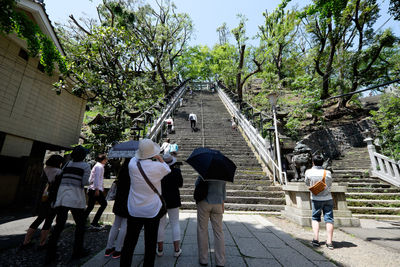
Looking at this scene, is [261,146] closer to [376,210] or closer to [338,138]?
[376,210]

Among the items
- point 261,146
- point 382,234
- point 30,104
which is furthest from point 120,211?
Answer: point 30,104

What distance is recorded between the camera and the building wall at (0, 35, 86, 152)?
22.8 ft

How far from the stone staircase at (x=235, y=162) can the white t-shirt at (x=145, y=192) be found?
3.14 meters

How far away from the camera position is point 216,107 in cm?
1633

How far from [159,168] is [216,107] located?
48.0 feet

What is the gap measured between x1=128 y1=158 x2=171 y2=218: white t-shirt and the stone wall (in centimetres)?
1267

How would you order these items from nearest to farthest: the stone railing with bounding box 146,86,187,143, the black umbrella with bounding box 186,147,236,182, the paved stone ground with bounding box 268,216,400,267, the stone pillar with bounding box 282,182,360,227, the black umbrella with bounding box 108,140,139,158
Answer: the black umbrella with bounding box 186,147,236,182
the paved stone ground with bounding box 268,216,400,267
the black umbrella with bounding box 108,140,139,158
the stone pillar with bounding box 282,182,360,227
the stone railing with bounding box 146,86,187,143

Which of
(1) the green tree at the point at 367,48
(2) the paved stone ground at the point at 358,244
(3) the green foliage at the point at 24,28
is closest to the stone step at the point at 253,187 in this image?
(2) the paved stone ground at the point at 358,244

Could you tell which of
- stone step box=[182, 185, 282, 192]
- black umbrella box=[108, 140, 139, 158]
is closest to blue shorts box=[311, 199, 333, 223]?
stone step box=[182, 185, 282, 192]

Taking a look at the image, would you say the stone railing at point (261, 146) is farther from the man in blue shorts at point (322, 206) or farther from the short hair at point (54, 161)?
the short hair at point (54, 161)

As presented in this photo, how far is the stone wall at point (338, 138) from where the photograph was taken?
40.7 ft

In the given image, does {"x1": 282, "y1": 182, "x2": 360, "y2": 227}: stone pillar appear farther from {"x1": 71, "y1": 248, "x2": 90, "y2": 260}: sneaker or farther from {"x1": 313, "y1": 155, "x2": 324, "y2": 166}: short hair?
{"x1": 71, "y1": 248, "x2": 90, "y2": 260}: sneaker

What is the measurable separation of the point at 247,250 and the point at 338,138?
44.5ft

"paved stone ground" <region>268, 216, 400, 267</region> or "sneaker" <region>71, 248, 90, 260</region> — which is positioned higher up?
"sneaker" <region>71, 248, 90, 260</region>
